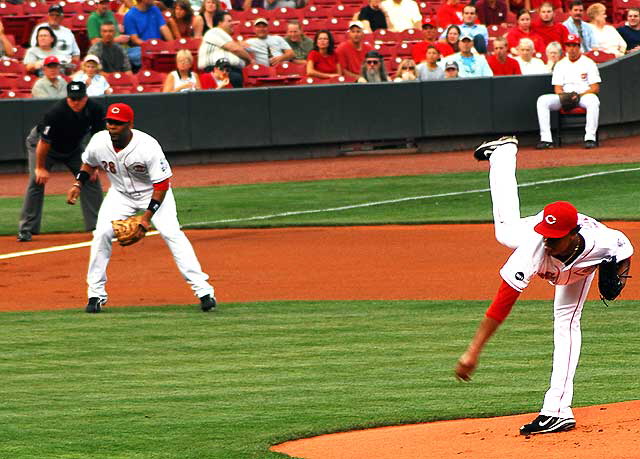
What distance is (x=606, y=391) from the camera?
7.80 metres

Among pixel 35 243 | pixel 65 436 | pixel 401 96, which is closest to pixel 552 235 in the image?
pixel 65 436

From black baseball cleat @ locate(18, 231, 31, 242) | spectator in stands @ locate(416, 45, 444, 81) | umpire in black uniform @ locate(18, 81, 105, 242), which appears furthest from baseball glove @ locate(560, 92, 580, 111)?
black baseball cleat @ locate(18, 231, 31, 242)

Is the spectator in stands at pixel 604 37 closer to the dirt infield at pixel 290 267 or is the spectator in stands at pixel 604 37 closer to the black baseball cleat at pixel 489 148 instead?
the dirt infield at pixel 290 267

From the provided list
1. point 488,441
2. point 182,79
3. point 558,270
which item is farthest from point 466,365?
point 182,79

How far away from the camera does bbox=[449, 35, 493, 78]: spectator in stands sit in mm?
19844

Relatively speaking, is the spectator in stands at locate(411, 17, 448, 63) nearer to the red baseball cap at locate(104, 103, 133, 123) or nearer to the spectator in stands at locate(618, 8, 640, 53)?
the spectator in stands at locate(618, 8, 640, 53)

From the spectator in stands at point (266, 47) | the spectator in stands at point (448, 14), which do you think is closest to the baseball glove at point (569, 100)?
the spectator in stands at point (448, 14)

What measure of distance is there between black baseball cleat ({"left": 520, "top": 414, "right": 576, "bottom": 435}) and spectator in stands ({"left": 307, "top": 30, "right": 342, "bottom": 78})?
1382 cm

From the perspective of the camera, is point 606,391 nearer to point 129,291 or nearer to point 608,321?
point 608,321

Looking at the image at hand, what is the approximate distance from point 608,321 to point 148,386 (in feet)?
12.5

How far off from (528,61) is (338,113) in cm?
316

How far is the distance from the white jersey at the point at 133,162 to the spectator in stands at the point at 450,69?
985 cm

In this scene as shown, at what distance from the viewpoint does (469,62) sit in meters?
19.9

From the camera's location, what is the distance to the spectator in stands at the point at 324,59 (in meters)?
20.0
